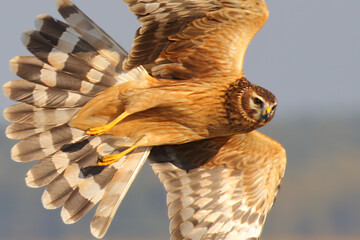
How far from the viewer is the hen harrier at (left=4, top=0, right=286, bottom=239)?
967 centimetres

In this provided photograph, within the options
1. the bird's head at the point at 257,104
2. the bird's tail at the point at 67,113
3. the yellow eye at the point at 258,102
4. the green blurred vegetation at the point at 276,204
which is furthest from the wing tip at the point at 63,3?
the green blurred vegetation at the point at 276,204

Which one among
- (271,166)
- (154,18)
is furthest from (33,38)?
(271,166)

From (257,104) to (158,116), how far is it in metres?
1.20

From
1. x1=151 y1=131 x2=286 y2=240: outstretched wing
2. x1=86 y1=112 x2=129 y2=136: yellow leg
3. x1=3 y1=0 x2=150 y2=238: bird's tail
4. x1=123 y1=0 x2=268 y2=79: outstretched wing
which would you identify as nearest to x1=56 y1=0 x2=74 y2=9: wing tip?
x1=3 y1=0 x2=150 y2=238: bird's tail

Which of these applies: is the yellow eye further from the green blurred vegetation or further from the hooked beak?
the green blurred vegetation

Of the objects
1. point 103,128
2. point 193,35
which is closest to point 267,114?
point 193,35

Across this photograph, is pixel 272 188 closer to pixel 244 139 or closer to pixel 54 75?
pixel 244 139

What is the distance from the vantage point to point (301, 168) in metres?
82.4

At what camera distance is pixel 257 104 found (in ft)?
31.3

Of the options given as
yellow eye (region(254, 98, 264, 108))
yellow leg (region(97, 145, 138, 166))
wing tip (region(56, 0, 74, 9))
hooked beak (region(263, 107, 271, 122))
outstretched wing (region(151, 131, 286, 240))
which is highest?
wing tip (region(56, 0, 74, 9))

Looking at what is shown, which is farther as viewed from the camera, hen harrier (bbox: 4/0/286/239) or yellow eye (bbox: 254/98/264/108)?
hen harrier (bbox: 4/0/286/239)

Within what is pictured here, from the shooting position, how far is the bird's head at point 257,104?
9.50 m

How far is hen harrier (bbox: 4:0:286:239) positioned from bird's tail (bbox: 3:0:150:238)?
13 mm

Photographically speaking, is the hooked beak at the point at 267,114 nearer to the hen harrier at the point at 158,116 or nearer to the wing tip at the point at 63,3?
the hen harrier at the point at 158,116
